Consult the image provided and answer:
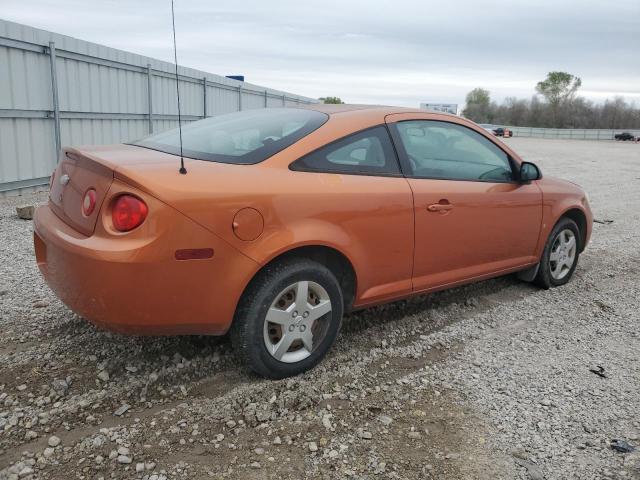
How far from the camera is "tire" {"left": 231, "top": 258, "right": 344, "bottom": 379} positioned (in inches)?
117

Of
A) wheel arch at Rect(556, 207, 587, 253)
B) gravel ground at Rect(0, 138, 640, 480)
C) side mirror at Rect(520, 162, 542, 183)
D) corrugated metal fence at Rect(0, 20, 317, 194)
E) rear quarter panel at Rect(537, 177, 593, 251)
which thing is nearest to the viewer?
gravel ground at Rect(0, 138, 640, 480)

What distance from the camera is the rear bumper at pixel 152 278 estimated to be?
260 cm

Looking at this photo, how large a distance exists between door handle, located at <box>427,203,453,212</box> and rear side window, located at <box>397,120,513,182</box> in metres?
0.20

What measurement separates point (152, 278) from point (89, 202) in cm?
55

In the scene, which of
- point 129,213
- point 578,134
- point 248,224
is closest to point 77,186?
point 129,213

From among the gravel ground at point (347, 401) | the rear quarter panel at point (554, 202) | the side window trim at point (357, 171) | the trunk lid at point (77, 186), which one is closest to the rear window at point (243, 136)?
the side window trim at point (357, 171)

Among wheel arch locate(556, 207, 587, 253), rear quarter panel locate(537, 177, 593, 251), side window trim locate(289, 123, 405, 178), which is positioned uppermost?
side window trim locate(289, 123, 405, 178)

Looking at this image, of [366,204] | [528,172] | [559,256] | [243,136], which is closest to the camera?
[366,204]

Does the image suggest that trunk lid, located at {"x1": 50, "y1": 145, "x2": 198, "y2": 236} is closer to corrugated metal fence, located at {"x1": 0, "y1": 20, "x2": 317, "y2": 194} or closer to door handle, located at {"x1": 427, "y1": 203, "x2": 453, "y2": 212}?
door handle, located at {"x1": 427, "y1": 203, "x2": 453, "y2": 212}

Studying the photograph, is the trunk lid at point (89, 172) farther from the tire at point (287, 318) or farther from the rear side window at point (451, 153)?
the rear side window at point (451, 153)

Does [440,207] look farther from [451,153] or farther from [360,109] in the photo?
[360,109]

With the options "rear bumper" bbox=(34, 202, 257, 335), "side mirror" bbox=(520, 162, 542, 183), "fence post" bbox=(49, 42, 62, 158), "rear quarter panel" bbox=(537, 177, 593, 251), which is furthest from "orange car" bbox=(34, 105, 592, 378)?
"fence post" bbox=(49, 42, 62, 158)

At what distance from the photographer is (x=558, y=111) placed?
96.0 m

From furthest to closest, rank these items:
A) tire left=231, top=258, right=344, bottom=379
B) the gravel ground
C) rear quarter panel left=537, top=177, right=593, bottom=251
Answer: rear quarter panel left=537, top=177, right=593, bottom=251, tire left=231, top=258, right=344, bottom=379, the gravel ground
